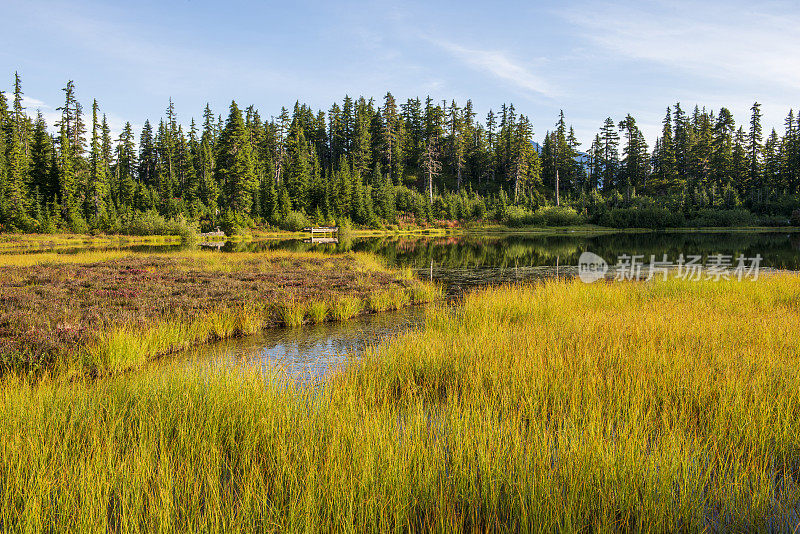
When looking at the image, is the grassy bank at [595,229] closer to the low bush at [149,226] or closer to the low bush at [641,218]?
the low bush at [641,218]

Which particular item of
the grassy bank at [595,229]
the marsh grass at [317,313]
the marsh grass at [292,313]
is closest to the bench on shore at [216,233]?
the grassy bank at [595,229]

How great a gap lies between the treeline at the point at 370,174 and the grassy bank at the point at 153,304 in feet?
101

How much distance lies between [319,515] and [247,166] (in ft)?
203

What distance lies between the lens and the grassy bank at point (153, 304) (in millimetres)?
7578

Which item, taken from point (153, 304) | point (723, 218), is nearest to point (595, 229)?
point (723, 218)

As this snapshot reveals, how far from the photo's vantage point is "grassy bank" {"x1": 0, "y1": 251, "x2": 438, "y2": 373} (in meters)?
7.58

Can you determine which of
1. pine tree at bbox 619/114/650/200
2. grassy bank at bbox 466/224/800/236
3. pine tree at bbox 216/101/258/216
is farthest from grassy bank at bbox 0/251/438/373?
pine tree at bbox 619/114/650/200

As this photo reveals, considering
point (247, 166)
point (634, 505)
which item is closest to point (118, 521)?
point (634, 505)

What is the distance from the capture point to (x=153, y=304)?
11.1 metres

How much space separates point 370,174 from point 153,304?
83728 mm

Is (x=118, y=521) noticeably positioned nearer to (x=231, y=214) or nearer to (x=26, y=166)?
(x=231, y=214)

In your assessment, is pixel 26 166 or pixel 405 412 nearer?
pixel 405 412

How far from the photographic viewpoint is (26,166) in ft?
168

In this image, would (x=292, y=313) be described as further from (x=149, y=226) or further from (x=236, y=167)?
(x=236, y=167)
